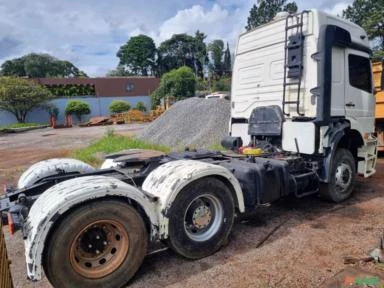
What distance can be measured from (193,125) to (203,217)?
959cm

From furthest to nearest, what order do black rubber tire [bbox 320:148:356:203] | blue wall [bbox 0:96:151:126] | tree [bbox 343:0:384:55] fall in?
blue wall [bbox 0:96:151:126] < tree [bbox 343:0:384:55] < black rubber tire [bbox 320:148:356:203]

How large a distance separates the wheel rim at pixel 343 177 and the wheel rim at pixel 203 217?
2718 millimetres

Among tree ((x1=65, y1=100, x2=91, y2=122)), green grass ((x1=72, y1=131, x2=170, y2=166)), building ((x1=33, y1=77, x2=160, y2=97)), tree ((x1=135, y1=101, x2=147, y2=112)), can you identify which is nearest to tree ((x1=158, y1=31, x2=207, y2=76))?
building ((x1=33, y1=77, x2=160, y2=97))

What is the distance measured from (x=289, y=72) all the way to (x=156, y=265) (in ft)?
12.1

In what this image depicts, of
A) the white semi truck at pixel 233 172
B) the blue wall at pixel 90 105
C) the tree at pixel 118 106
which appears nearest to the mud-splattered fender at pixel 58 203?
the white semi truck at pixel 233 172

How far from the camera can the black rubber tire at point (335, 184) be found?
18.1 ft

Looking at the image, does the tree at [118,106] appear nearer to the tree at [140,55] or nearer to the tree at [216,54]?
the tree at [216,54]

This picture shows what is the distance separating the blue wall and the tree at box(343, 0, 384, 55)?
85.4 ft

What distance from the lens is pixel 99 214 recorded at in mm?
3096

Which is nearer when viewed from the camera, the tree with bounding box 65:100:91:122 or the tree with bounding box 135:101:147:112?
the tree with bounding box 65:100:91:122

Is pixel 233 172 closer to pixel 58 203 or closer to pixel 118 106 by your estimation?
pixel 58 203

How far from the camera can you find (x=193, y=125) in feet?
43.8

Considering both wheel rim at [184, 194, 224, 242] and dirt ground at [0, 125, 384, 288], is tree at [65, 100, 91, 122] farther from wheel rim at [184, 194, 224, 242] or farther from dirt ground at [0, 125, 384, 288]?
wheel rim at [184, 194, 224, 242]

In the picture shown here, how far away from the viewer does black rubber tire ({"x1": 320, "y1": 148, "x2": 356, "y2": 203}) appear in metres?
5.50
